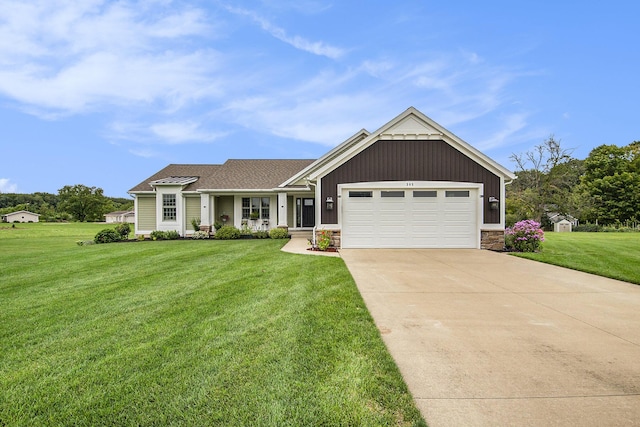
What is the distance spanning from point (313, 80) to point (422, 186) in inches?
442

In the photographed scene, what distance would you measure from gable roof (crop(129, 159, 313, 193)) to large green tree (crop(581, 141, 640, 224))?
34.0 m

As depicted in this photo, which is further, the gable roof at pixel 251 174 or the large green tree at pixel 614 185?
the large green tree at pixel 614 185

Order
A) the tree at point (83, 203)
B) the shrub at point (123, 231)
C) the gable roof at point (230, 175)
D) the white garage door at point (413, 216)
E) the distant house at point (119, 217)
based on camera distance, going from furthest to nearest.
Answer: the distant house at point (119, 217) → the tree at point (83, 203) → the gable roof at point (230, 175) → the shrub at point (123, 231) → the white garage door at point (413, 216)

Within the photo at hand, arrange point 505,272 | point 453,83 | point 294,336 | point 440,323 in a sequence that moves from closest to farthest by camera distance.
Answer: point 294,336 → point 440,323 → point 505,272 → point 453,83

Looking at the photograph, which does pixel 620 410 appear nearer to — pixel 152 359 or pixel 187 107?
pixel 152 359

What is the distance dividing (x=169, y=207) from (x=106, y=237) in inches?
139

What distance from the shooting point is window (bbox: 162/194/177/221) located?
18.6m

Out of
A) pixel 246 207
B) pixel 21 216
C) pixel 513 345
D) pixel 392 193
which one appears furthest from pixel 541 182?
pixel 21 216

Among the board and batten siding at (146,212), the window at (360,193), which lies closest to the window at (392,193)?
the window at (360,193)

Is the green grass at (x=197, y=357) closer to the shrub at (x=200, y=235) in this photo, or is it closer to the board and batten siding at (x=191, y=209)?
the shrub at (x=200, y=235)

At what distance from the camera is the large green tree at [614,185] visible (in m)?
34.6

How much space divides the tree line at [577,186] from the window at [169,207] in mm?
24441

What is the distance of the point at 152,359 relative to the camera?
2.99 meters

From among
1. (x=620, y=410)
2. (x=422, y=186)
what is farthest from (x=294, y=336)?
(x=422, y=186)
